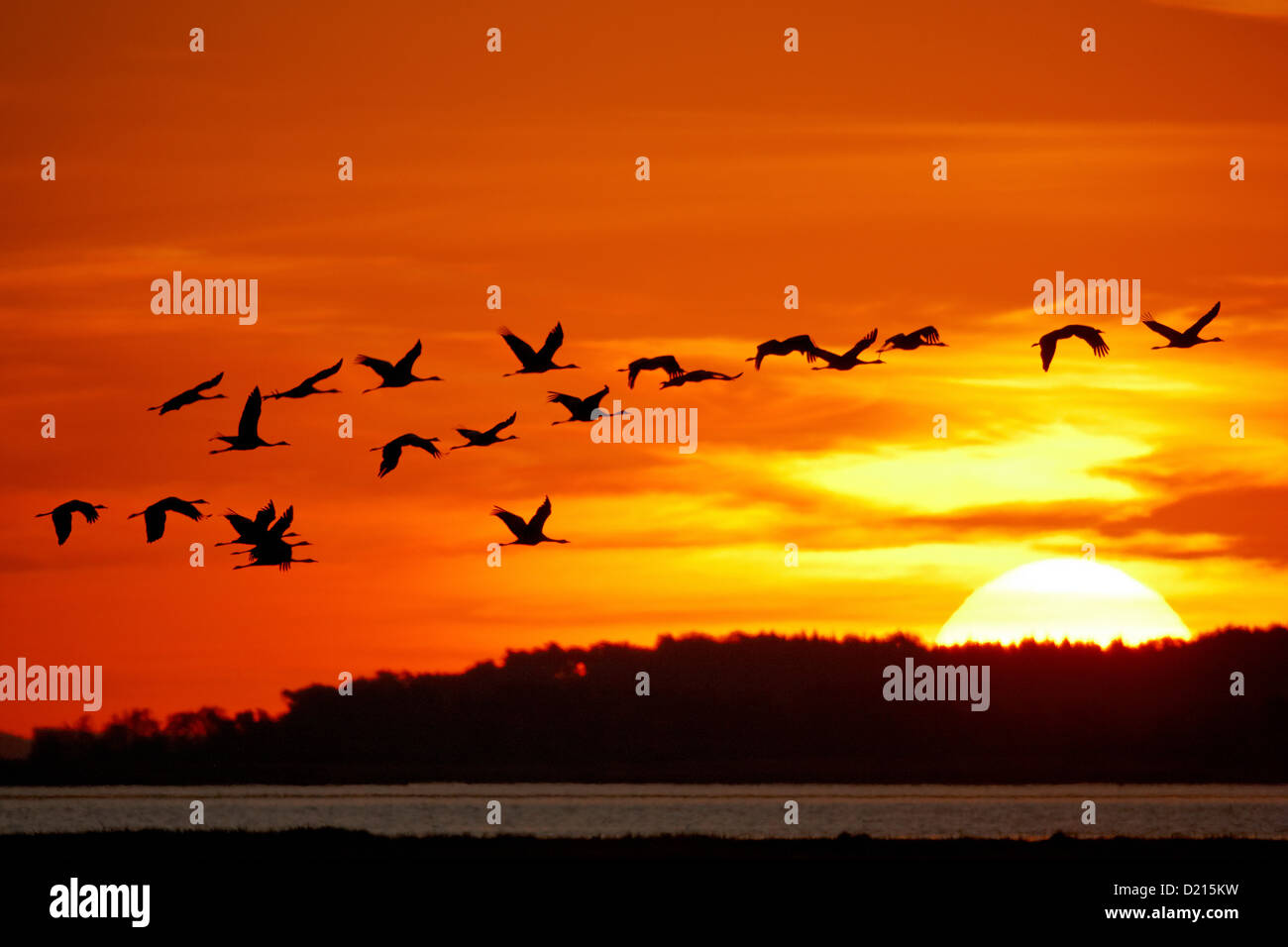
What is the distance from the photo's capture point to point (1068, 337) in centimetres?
3834

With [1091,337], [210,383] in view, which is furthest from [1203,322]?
[210,383]

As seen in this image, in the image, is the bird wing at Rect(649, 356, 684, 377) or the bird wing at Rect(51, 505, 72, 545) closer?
the bird wing at Rect(51, 505, 72, 545)

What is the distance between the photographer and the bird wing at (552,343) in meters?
37.7

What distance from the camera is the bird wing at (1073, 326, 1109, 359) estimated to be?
3744 centimetres

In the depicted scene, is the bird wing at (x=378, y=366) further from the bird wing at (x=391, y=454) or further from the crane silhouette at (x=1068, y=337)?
the crane silhouette at (x=1068, y=337)

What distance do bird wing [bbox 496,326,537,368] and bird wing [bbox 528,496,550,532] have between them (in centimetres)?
293

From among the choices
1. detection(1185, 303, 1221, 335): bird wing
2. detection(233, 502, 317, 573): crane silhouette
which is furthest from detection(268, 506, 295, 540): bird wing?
detection(1185, 303, 1221, 335): bird wing

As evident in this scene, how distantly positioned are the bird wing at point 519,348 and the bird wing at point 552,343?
0.27 metres

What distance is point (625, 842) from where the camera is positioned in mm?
46125

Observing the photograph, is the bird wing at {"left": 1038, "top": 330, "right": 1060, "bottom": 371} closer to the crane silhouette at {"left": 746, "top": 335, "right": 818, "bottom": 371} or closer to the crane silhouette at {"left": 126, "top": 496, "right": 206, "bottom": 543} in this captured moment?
the crane silhouette at {"left": 746, "top": 335, "right": 818, "bottom": 371}

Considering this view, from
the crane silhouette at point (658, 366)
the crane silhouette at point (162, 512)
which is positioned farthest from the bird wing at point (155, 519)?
the crane silhouette at point (658, 366)

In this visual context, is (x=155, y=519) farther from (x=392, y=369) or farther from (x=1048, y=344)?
(x=1048, y=344)
